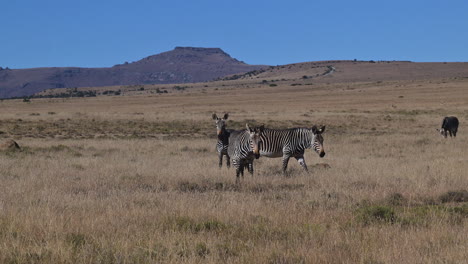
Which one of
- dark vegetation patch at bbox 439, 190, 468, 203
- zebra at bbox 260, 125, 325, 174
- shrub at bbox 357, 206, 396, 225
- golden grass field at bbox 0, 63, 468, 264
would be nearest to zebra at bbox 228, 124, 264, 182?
golden grass field at bbox 0, 63, 468, 264

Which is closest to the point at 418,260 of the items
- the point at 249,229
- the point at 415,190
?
the point at 249,229

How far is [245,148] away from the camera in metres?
14.3

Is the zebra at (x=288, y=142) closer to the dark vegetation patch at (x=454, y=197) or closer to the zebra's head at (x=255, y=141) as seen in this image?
the zebra's head at (x=255, y=141)

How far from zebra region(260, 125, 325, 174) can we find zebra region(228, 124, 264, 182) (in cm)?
59

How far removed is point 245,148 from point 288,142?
5.02 ft

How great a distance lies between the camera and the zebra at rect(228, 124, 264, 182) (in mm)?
13695

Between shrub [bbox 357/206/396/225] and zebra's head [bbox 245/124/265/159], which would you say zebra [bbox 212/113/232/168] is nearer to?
zebra's head [bbox 245/124/265/159]

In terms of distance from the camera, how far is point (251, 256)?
20.8 feet

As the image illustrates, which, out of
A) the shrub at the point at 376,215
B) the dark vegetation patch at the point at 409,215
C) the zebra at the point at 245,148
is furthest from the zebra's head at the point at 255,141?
the shrub at the point at 376,215

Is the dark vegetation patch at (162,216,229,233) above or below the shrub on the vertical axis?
above

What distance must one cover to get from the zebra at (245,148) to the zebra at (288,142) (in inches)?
23.1

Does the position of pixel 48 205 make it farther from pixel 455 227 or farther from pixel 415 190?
pixel 415 190

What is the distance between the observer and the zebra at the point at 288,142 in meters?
15.1

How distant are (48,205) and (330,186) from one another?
6.20m
